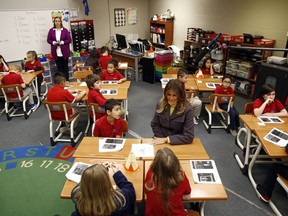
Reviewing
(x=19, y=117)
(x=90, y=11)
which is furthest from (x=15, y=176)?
(x=90, y=11)

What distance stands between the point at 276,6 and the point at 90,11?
15.7 feet

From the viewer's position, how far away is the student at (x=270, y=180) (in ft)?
8.07

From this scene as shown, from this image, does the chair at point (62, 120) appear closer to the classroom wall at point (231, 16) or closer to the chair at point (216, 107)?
the chair at point (216, 107)

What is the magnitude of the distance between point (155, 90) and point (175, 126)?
3.71 metres

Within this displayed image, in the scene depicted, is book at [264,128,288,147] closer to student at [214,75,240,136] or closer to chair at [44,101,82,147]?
student at [214,75,240,136]

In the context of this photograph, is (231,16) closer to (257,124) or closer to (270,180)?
(257,124)

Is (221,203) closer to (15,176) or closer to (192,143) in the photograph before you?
(192,143)

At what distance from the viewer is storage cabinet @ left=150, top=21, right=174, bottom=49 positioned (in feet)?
24.7

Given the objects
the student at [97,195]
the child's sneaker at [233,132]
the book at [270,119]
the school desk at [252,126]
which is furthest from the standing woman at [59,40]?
the student at [97,195]

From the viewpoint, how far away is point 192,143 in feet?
8.14

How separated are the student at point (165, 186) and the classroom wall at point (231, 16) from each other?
4714mm

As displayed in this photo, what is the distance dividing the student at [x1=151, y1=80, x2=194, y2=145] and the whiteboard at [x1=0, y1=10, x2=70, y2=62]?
4811 millimetres

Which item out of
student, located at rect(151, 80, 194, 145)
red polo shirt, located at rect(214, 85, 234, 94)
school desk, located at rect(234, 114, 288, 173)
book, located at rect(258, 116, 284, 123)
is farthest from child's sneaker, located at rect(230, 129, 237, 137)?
student, located at rect(151, 80, 194, 145)

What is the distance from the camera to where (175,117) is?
100 inches
